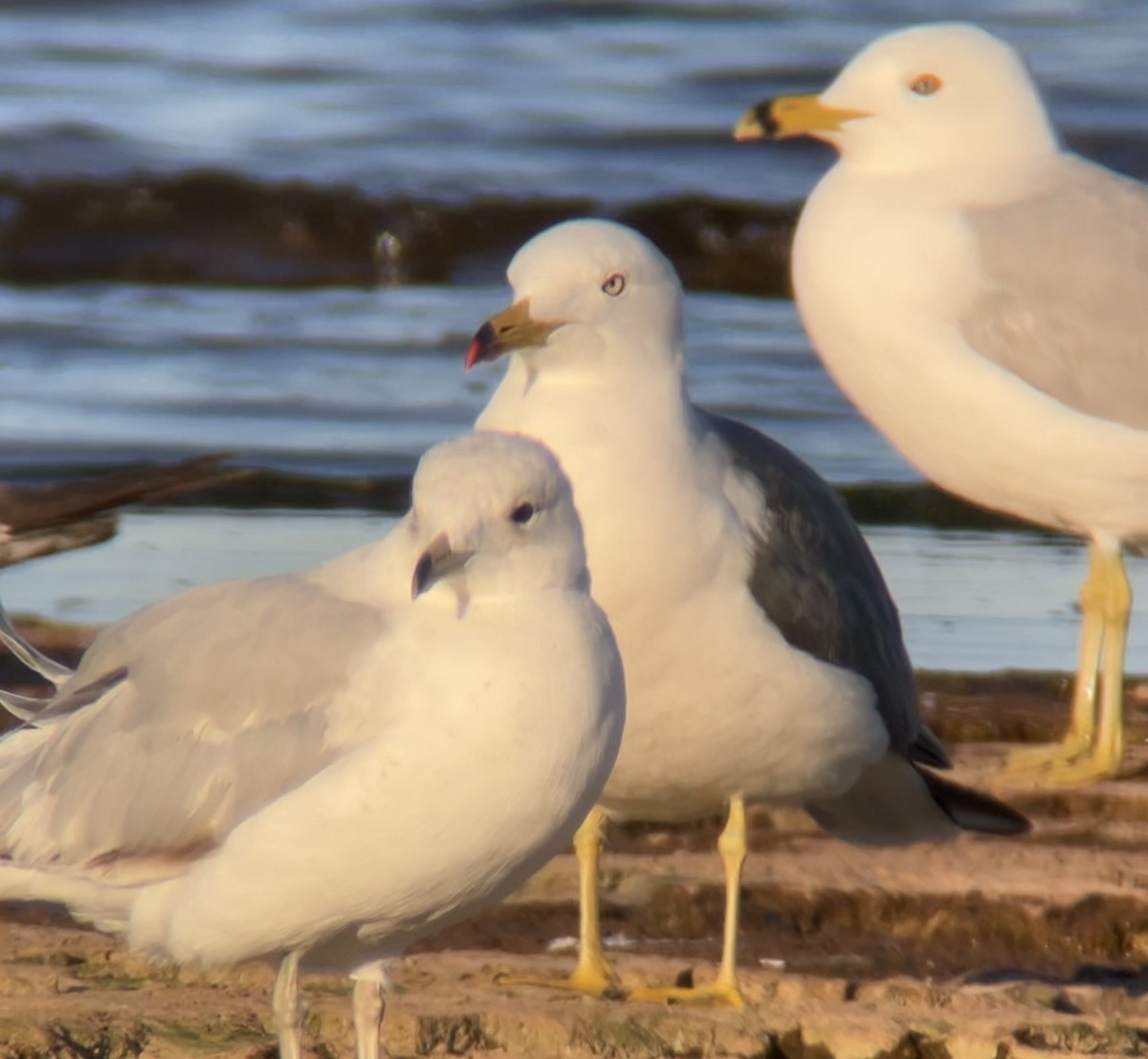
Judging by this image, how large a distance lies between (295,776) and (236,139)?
43.3 feet

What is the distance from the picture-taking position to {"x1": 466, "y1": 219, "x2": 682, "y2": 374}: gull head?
4402 millimetres

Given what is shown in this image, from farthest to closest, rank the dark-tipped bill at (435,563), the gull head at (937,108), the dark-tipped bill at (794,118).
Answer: the dark-tipped bill at (794,118), the gull head at (937,108), the dark-tipped bill at (435,563)

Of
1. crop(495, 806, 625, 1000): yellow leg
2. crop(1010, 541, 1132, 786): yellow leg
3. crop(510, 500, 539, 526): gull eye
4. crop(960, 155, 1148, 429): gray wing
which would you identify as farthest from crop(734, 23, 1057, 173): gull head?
crop(510, 500, 539, 526): gull eye

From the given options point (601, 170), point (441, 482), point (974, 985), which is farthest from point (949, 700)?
point (601, 170)

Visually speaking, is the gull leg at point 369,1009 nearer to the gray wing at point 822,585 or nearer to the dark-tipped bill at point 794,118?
the gray wing at point 822,585

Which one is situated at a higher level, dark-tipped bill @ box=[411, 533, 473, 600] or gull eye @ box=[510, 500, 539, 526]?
gull eye @ box=[510, 500, 539, 526]

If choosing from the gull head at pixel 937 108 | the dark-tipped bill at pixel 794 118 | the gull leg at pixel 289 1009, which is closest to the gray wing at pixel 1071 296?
the gull head at pixel 937 108

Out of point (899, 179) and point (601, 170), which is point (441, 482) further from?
point (601, 170)

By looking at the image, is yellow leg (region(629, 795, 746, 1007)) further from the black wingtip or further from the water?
the water

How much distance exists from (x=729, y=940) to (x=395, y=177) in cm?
1138

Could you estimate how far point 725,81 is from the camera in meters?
18.1

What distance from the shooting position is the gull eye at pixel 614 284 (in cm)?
446

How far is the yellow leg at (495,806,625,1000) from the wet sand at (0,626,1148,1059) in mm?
62

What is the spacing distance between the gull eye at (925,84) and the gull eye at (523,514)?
9.63ft
